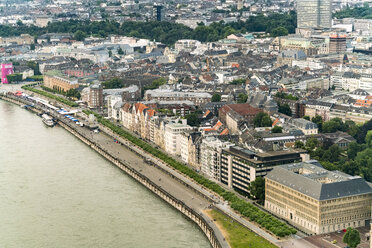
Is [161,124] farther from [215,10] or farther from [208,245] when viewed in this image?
[215,10]

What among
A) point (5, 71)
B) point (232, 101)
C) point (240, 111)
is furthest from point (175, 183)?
point (5, 71)

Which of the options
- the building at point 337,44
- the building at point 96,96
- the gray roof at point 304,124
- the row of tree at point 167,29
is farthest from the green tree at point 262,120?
the row of tree at point 167,29

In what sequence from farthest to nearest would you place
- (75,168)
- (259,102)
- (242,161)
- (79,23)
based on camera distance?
(79,23), (259,102), (75,168), (242,161)

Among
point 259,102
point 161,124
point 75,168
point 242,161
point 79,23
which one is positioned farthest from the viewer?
point 79,23

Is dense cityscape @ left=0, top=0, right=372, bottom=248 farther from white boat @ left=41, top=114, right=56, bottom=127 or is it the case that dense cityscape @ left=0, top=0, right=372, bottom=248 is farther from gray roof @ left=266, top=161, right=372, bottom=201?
white boat @ left=41, top=114, right=56, bottom=127

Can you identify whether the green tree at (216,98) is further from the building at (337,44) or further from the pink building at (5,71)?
the pink building at (5,71)

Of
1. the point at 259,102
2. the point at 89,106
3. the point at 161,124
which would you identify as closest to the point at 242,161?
the point at 161,124

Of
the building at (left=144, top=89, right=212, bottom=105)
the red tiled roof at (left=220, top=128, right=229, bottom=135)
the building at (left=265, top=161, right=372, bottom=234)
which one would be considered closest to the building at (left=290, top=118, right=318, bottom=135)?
the red tiled roof at (left=220, top=128, right=229, bottom=135)
